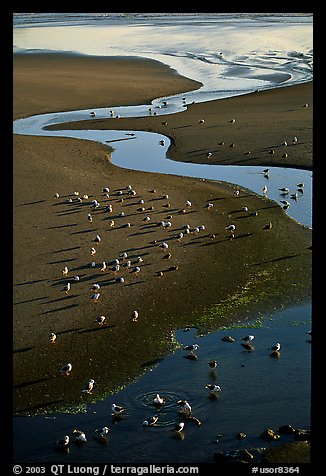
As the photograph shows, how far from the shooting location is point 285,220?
1916 cm

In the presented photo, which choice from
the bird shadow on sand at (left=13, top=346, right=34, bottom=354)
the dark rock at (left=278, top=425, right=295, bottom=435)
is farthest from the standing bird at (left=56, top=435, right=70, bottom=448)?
the dark rock at (left=278, top=425, right=295, bottom=435)

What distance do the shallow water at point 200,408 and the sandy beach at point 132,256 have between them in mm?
509

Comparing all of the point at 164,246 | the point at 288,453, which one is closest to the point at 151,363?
the point at 288,453

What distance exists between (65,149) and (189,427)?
61.5ft

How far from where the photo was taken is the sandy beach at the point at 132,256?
12.0m

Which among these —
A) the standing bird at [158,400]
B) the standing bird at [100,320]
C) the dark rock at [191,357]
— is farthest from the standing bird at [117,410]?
the standing bird at [100,320]

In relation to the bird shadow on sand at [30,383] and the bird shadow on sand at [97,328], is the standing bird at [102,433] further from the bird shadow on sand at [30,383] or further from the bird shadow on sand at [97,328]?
the bird shadow on sand at [97,328]

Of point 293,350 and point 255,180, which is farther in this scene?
point 255,180

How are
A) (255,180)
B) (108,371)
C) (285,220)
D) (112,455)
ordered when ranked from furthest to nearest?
(255,180) → (285,220) → (108,371) → (112,455)

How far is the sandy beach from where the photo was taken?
1203cm

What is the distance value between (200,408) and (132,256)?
6381 mm

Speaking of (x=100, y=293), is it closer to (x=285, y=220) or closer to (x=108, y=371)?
(x=108, y=371)
